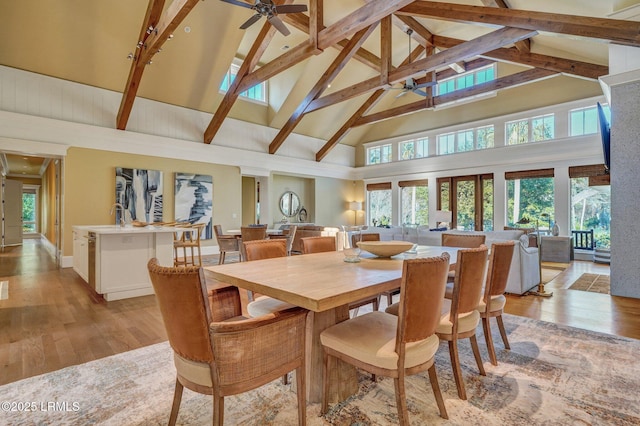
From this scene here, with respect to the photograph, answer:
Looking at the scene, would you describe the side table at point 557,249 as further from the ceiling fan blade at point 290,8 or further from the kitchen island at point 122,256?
the kitchen island at point 122,256

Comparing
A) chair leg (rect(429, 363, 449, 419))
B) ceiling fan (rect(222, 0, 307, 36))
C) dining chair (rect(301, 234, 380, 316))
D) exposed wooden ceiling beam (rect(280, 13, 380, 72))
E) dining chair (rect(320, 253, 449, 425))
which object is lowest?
chair leg (rect(429, 363, 449, 419))

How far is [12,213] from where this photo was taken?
10.2 m

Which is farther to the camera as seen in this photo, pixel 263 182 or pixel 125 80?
pixel 263 182

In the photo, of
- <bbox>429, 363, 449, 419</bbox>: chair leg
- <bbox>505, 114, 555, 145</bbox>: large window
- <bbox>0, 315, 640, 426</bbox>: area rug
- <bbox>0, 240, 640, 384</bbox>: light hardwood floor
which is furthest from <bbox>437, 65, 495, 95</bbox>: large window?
<bbox>429, 363, 449, 419</bbox>: chair leg

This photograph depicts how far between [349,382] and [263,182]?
326 inches

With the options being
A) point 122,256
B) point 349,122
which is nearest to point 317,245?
point 122,256

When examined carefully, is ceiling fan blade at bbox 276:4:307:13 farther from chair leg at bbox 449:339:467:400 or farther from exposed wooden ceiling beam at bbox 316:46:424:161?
exposed wooden ceiling beam at bbox 316:46:424:161

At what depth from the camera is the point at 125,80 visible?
6.52 m

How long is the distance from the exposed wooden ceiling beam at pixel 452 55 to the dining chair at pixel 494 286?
14.0ft

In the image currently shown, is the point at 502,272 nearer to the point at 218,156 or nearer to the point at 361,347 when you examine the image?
the point at 361,347

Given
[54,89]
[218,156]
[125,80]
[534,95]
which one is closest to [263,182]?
[218,156]

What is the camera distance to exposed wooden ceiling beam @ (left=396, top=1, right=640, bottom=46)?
383 cm

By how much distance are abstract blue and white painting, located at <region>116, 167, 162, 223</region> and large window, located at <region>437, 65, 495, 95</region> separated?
8.47 metres

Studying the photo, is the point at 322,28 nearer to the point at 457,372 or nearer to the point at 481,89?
the point at 481,89
